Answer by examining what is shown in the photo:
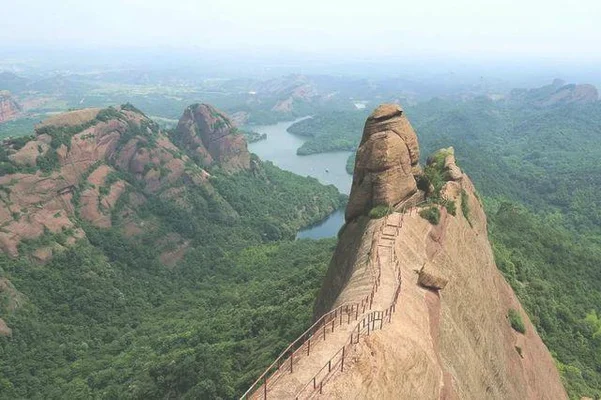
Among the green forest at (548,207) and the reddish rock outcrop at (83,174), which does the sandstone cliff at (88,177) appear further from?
the green forest at (548,207)

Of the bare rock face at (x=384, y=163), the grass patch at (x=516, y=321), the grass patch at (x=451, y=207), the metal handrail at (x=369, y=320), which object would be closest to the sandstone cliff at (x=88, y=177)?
the bare rock face at (x=384, y=163)

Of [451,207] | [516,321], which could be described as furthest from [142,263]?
[516,321]

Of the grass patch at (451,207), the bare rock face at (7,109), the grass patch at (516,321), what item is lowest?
the bare rock face at (7,109)

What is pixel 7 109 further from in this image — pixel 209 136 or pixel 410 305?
pixel 410 305

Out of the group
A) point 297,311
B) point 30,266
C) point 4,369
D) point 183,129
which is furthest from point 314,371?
point 183,129

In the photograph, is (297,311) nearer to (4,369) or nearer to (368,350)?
(368,350)

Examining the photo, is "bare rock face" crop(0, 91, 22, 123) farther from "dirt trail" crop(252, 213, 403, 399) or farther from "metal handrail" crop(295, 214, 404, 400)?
"metal handrail" crop(295, 214, 404, 400)
